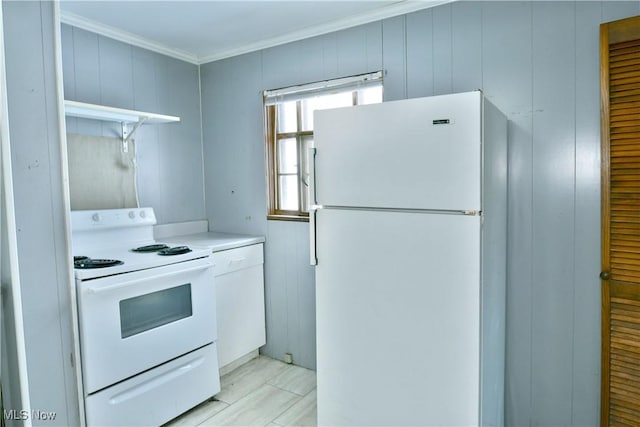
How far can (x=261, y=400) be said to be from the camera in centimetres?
250

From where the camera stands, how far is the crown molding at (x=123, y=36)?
2422mm

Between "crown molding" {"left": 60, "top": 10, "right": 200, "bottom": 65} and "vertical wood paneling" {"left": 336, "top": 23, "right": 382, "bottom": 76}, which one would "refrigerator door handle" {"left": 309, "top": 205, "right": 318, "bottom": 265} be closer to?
"vertical wood paneling" {"left": 336, "top": 23, "right": 382, "bottom": 76}

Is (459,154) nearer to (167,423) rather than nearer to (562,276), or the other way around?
(562,276)

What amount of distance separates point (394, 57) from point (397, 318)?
1.53m

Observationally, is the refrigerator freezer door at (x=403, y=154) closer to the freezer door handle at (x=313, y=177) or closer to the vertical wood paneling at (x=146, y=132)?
the freezer door handle at (x=313, y=177)

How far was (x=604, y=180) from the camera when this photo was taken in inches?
66.9

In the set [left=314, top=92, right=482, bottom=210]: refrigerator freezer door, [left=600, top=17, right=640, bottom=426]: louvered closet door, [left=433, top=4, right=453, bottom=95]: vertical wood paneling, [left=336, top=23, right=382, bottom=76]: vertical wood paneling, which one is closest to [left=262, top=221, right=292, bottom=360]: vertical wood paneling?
[left=314, top=92, right=482, bottom=210]: refrigerator freezer door

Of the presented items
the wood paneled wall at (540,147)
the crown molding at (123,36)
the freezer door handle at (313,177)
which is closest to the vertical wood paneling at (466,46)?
the wood paneled wall at (540,147)

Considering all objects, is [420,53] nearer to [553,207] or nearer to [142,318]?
[553,207]

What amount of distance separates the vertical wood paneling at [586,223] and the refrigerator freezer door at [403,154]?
2.34ft

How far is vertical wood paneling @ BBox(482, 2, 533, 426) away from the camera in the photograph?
79.1 inches

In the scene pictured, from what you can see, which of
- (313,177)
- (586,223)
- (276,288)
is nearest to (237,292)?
(276,288)

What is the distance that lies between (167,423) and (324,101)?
86.1 inches

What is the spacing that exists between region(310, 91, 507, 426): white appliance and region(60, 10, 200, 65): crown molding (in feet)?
5.48
